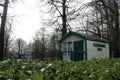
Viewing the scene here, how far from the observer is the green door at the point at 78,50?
1819 cm

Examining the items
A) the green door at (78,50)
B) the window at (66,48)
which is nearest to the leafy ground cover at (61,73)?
the green door at (78,50)

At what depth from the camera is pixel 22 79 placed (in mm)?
1421

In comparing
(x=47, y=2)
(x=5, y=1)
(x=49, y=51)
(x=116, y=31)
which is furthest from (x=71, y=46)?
(x=49, y=51)

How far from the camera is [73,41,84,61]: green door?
59.7 feet

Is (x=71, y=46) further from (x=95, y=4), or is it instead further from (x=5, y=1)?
(x=5, y=1)

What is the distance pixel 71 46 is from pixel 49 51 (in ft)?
81.3

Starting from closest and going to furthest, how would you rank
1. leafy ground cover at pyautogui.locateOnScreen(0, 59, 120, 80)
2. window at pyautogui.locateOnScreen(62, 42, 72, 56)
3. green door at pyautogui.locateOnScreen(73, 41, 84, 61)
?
→ leafy ground cover at pyautogui.locateOnScreen(0, 59, 120, 80) → green door at pyautogui.locateOnScreen(73, 41, 84, 61) → window at pyautogui.locateOnScreen(62, 42, 72, 56)

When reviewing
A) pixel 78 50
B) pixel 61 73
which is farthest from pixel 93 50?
pixel 61 73

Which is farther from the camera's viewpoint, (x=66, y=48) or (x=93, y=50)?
(x=66, y=48)

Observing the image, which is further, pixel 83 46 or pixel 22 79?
pixel 83 46

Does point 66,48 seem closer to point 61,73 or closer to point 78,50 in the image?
point 78,50

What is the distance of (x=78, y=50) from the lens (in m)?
18.8

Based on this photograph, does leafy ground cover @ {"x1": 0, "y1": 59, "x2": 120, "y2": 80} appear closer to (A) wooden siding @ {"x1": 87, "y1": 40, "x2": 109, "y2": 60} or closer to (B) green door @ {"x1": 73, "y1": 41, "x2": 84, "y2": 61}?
(B) green door @ {"x1": 73, "y1": 41, "x2": 84, "y2": 61}

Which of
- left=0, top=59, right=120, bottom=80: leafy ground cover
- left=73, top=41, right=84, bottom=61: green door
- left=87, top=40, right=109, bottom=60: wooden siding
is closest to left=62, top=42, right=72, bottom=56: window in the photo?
left=73, top=41, right=84, bottom=61: green door
